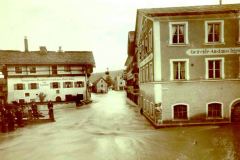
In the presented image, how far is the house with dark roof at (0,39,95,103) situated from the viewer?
44.6 m

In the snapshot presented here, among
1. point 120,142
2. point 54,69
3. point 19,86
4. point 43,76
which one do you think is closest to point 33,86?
point 19,86

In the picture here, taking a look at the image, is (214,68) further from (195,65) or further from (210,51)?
(195,65)

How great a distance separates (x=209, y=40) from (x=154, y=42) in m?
4.56

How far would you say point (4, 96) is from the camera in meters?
44.8

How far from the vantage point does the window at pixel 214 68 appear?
2039 cm

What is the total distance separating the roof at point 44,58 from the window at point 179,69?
2958 cm

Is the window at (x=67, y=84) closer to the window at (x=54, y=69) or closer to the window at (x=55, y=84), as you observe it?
the window at (x=55, y=84)

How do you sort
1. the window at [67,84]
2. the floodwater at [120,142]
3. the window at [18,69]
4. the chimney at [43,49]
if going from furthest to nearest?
the chimney at [43,49] < the window at [67,84] < the window at [18,69] < the floodwater at [120,142]

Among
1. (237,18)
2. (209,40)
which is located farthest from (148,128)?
(237,18)

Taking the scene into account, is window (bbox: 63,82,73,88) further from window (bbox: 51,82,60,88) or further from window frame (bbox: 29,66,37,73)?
window frame (bbox: 29,66,37,73)

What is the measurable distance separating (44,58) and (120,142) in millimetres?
34917

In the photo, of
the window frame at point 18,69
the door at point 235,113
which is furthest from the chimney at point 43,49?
the door at point 235,113

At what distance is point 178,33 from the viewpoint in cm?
2044

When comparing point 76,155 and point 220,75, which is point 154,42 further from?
point 76,155
